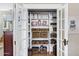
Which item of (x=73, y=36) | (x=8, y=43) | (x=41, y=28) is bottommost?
(x=8, y=43)

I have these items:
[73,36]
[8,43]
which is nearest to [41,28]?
[8,43]

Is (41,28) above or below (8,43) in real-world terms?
above

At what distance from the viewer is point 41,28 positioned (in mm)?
3443

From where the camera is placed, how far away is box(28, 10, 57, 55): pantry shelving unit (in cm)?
333

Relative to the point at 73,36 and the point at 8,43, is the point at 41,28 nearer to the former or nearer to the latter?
the point at 8,43

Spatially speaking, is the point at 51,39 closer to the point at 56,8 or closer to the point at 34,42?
the point at 34,42

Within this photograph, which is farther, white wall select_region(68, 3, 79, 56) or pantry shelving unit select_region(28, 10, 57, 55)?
pantry shelving unit select_region(28, 10, 57, 55)

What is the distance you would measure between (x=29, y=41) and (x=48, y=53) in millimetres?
574

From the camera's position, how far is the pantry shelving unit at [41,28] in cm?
333

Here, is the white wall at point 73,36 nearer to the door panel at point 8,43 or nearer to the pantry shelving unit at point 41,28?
the pantry shelving unit at point 41,28

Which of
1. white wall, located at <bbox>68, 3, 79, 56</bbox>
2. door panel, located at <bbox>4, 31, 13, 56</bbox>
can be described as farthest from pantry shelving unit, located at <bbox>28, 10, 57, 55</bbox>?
white wall, located at <bbox>68, 3, 79, 56</bbox>

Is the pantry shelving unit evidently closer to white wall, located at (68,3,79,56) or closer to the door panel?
the door panel

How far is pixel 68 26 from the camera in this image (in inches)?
95.7

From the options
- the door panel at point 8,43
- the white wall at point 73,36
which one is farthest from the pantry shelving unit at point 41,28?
the white wall at point 73,36
